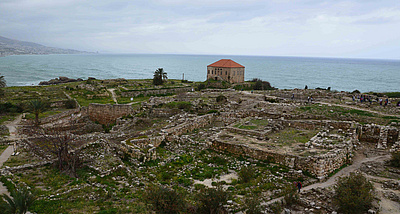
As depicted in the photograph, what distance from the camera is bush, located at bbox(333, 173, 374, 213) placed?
9906 millimetres

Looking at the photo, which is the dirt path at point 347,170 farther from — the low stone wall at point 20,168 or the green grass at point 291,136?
the low stone wall at point 20,168

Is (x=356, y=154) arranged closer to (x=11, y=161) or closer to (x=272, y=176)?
(x=272, y=176)

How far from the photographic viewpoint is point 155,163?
14859 millimetres

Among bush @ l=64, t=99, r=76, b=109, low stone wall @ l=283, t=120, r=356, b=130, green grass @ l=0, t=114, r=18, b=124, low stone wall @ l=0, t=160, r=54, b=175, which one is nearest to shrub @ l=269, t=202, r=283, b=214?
low stone wall @ l=283, t=120, r=356, b=130

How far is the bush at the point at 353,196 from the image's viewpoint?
32.5ft

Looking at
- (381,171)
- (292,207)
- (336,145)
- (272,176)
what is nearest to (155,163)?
(272,176)

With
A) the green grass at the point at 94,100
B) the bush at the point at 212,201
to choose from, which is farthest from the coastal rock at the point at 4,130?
the bush at the point at 212,201

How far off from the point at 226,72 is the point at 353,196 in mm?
50658

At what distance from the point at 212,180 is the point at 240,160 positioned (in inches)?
118

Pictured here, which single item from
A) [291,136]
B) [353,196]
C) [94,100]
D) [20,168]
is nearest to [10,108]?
[94,100]

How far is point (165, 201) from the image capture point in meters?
9.35

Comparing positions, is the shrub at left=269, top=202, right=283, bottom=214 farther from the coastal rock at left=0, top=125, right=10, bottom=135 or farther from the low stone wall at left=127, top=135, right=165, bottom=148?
the coastal rock at left=0, top=125, right=10, bottom=135

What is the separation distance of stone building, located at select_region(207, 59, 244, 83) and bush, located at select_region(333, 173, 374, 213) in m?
48.6

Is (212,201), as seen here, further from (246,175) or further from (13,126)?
(13,126)
